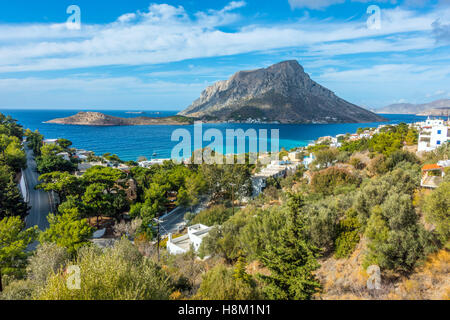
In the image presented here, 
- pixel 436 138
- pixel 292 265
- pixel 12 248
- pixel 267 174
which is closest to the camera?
pixel 292 265

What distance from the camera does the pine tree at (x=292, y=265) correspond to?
22.6 ft

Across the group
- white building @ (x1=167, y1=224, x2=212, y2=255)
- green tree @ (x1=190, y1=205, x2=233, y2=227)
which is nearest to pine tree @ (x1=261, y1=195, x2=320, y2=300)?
white building @ (x1=167, y1=224, x2=212, y2=255)

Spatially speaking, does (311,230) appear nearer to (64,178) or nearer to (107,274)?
(107,274)

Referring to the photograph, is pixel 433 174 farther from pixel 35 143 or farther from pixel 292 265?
pixel 35 143

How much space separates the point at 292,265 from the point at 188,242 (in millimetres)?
10017

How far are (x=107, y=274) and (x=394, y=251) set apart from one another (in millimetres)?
8025

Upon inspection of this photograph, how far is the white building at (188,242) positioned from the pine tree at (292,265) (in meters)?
7.69

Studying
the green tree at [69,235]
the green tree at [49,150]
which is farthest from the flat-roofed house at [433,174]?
the green tree at [49,150]

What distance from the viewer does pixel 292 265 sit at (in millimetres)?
7273

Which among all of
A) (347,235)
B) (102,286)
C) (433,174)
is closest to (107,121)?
(433,174)

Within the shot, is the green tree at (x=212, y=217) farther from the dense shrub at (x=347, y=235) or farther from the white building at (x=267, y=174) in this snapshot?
the dense shrub at (x=347, y=235)

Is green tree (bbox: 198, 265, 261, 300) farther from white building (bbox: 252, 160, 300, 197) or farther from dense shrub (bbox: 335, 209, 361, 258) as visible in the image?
white building (bbox: 252, 160, 300, 197)

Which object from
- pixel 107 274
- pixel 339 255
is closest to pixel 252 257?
pixel 339 255

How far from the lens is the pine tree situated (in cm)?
690
